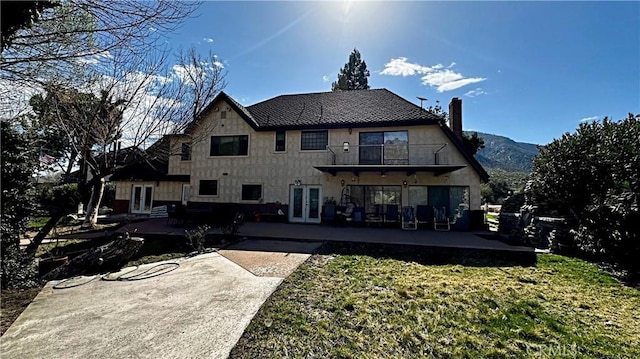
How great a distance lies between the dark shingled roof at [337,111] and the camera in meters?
13.8

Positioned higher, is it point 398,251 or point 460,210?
point 460,210

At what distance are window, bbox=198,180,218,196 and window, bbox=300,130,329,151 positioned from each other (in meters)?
5.81

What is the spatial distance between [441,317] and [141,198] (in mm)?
20070

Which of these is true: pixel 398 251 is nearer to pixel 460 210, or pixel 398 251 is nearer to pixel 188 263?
pixel 188 263

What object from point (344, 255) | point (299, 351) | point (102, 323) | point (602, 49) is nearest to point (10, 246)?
point (102, 323)

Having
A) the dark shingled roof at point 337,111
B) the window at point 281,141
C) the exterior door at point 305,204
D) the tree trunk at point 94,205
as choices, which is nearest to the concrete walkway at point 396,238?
the exterior door at point 305,204

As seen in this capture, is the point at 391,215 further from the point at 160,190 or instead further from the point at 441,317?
the point at 160,190

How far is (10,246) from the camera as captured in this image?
4.51 metres

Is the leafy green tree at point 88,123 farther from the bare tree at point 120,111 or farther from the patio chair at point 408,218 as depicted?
the patio chair at point 408,218

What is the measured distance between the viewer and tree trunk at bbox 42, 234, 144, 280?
551 centimetres

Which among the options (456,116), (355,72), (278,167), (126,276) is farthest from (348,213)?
(355,72)

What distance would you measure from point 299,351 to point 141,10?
4785 mm

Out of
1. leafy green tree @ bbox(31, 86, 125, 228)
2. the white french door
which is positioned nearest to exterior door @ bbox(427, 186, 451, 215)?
leafy green tree @ bbox(31, 86, 125, 228)

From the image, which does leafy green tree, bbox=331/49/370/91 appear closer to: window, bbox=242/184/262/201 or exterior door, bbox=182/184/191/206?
window, bbox=242/184/262/201
